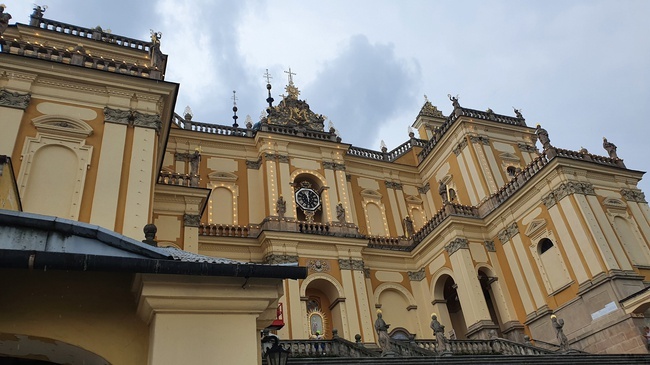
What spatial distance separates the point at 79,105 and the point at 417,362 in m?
14.3

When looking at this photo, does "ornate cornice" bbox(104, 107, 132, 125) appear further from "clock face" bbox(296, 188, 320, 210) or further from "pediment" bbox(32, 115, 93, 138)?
"clock face" bbox(296, 188, 320, 210)

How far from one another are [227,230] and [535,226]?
606 inches

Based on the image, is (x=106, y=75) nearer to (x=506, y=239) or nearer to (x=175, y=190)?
(x=175, y=190)

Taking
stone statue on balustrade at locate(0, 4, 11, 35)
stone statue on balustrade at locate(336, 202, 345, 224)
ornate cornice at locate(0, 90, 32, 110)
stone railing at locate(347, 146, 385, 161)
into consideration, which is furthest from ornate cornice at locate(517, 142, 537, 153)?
stone statue on balustrade at locate(0, 4, 11, 35)

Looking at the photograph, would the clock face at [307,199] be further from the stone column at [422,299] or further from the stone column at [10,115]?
the stone column at [10,115]

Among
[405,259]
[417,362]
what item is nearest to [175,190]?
[417,362]

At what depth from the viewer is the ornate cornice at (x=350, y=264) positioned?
2570 centimetres

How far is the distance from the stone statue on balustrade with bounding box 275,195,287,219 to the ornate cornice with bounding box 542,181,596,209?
13136mm

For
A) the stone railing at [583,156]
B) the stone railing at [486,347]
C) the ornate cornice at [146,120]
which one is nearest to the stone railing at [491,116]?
the stone railing at [583,156]

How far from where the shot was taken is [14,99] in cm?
1620

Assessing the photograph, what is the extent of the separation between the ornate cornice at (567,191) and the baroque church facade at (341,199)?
72 millimetres

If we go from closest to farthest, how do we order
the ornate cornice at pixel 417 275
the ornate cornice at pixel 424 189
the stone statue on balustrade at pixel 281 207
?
the stone statue on balustrade at pixel 281 207, the ornate cornice at pixel 417 275, the ornate cornice at pixel 424 189

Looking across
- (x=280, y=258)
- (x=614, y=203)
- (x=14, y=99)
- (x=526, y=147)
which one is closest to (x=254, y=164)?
(x=280, y=258)

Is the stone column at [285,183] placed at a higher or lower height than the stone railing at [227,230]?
higher
